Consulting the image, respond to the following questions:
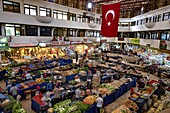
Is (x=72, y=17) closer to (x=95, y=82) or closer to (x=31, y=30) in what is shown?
(x=31, y=30)

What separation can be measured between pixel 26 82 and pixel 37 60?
8.49 metres

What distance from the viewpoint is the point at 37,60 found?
2139 cm

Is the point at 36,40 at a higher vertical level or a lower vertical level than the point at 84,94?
higher

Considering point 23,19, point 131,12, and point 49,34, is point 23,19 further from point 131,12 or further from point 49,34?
point 131,12

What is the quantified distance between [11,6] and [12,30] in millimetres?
3424

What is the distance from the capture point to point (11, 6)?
19.9m

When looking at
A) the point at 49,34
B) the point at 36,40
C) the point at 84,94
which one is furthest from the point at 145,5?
the point at 84,94

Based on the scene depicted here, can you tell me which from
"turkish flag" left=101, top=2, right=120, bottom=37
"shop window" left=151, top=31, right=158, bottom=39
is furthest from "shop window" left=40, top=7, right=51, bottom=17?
"shop window" left=151, top=31, right=158, bottom=39

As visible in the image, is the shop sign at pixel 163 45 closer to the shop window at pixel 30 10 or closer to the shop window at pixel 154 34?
the shop window at pixel 154 34

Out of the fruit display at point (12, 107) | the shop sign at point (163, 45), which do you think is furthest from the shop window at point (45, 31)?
the shop sign at point (163, 45)

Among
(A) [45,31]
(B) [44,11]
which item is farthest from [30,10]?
(A) [45,31]

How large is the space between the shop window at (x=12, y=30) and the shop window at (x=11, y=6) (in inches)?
87.2

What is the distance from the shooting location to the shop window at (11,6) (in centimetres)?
1927

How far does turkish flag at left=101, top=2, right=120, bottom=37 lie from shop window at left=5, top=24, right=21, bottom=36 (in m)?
13.7
